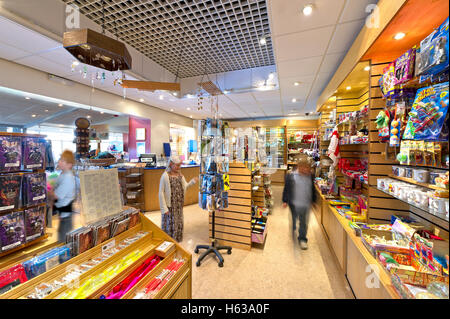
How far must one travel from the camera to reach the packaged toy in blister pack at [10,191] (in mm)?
1071

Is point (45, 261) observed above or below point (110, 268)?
above

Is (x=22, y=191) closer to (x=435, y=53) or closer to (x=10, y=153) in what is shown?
(x=10, y=153)

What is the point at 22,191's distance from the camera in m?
1.16

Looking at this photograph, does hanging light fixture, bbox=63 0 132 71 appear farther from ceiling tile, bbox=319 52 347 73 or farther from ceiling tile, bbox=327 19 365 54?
ceiling tile, bbox=319 52 347 73

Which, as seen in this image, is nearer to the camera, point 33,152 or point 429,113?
point 429,113

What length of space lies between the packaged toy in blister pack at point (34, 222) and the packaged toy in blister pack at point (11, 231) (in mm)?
24

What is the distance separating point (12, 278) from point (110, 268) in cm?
45

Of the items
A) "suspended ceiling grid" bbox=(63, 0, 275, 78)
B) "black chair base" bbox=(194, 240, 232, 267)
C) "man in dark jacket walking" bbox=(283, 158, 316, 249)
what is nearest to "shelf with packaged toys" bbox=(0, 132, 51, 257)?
"black chair base" bbox=(194, 240, 232, 267)

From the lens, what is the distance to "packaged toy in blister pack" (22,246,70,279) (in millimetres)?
999

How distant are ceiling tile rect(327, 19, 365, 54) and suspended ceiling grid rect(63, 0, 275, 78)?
112 centimetres

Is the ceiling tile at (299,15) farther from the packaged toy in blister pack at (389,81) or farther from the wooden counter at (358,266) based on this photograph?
the wooden counter at (358,266)

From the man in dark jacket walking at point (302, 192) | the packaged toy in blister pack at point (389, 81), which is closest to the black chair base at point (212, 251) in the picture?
the man in dark jacket walking at point (302, 192)

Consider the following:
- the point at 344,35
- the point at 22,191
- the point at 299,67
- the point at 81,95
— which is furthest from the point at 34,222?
the point at 81,95
